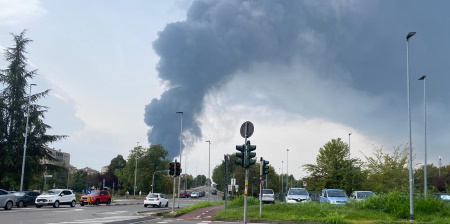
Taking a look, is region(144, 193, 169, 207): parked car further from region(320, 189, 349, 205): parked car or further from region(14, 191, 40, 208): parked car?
region(320, 189, 349, 205): parked car

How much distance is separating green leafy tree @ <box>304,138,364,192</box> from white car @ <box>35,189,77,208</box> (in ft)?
99.9

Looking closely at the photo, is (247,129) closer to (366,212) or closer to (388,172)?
(366,212)

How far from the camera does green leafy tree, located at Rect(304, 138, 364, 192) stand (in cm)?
5353

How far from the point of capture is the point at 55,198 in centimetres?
3825

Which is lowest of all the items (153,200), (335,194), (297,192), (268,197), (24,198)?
(153,200)

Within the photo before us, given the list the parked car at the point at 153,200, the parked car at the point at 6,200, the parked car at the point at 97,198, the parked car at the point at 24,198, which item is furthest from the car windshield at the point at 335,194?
the parked car at the point at 24,198

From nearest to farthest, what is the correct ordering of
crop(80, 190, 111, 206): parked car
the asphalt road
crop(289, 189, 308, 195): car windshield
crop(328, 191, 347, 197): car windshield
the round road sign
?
the round road sign → the asphalt road → crop(328, 191, 347, 197): car windshield → crop(289, 189, 308, 195): car windshield → crop(80, 190, 111, 206): parked car

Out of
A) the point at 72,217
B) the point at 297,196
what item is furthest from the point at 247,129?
the point at 297,196

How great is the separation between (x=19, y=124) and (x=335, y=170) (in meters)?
40.7

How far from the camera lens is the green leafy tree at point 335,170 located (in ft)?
176

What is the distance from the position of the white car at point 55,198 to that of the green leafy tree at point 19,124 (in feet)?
43.6

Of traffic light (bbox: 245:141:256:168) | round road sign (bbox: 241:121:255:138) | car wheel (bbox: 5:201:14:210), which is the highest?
round road sign (bbox: 241:121:255:138)

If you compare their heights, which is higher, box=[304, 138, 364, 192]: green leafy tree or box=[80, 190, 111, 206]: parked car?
box=[304, 138, 364, 192]: green leafy tree

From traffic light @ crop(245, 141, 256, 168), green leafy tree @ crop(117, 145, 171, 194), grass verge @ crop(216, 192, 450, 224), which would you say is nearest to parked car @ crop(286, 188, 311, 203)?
grass verge @ crop(216, 192, 450, 224)
